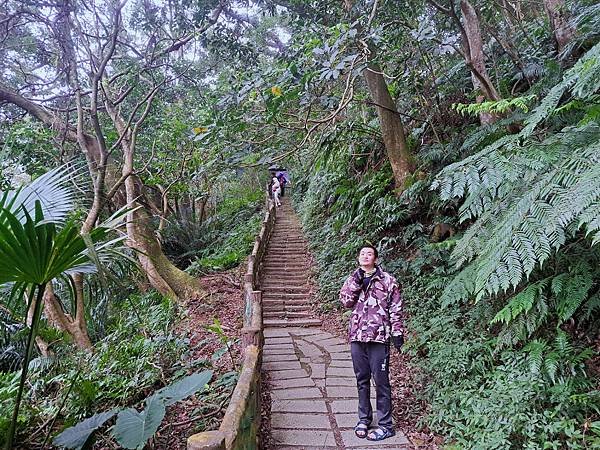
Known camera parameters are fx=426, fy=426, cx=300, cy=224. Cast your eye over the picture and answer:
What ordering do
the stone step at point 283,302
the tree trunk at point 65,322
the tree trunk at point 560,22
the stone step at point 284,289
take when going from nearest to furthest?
the tree trunk at point 560,22 < the tree trunk at point 65,322 < the stone step at point 283,302 < the stone step at point 284,289

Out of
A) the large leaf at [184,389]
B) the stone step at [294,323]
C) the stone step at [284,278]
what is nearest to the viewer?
the large leaf at [184,389]

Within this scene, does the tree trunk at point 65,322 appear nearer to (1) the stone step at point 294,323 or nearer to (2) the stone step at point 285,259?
(1) the stone step at point 294,323

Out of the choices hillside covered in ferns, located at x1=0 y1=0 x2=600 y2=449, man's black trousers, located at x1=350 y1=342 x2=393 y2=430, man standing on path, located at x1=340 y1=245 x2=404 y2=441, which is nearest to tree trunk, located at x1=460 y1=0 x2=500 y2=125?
hillside covered in ferns, located at x1=0 y1=0 x2=600 y2=449

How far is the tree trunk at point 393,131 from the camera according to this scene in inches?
284

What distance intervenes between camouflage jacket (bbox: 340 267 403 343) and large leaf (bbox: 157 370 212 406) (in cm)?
125

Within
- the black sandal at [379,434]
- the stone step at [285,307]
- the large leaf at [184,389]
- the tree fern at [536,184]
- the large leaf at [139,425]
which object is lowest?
the black sandal at [379,434]

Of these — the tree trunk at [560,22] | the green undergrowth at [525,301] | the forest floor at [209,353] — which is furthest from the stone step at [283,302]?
the tree trunk at [560,22]

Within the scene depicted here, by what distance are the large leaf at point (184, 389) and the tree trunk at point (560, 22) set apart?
6.14 m

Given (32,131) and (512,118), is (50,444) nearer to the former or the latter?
(512,118)

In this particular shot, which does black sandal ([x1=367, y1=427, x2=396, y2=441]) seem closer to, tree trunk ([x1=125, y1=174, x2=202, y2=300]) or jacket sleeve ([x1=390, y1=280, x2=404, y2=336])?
jacket sleeve ([x1=390, y1=280, x2=404, y2=336])

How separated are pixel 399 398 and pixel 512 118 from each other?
334 cm

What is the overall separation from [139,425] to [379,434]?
6.13 ft

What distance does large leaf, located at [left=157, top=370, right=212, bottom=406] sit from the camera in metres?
2.88

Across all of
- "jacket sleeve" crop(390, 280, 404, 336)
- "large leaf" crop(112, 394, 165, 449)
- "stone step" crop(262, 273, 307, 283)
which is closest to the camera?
"large leaf" crop(112, 394, 165, 449)
